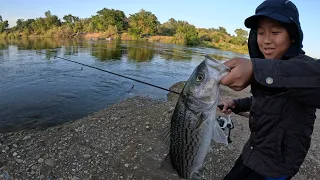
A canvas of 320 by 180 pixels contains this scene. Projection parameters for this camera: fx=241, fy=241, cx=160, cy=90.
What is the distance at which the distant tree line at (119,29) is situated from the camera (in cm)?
7462

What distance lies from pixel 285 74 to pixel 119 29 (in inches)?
3479

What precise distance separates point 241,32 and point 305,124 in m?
92.4

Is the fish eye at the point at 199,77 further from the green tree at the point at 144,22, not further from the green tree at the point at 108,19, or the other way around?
the green tree at the point at 108,19

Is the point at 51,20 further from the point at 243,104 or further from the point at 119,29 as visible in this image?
the point at 243,104

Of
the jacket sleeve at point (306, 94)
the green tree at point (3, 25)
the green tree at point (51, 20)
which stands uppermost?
the green tree at point (51, 20)

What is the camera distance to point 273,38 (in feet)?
6.77

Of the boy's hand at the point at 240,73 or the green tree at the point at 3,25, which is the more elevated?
the green tree at the point at 3,25

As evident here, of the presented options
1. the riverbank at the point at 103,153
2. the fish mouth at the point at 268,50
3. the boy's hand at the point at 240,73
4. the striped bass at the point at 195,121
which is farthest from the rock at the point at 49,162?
the boy's hand at the point at 240,73

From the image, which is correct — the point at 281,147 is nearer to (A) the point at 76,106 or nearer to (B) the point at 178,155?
(B) the point at 178,155

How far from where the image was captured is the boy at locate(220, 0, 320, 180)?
138 centimetres

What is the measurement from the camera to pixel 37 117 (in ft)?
31.0

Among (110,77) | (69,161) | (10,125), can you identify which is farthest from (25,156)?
(110,77)

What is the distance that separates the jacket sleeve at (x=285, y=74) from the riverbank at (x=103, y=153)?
3995mm

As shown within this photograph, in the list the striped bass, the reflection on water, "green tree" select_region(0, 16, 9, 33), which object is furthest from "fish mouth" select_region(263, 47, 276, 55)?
"green tree" select_region(0, 16, 9, 33)
